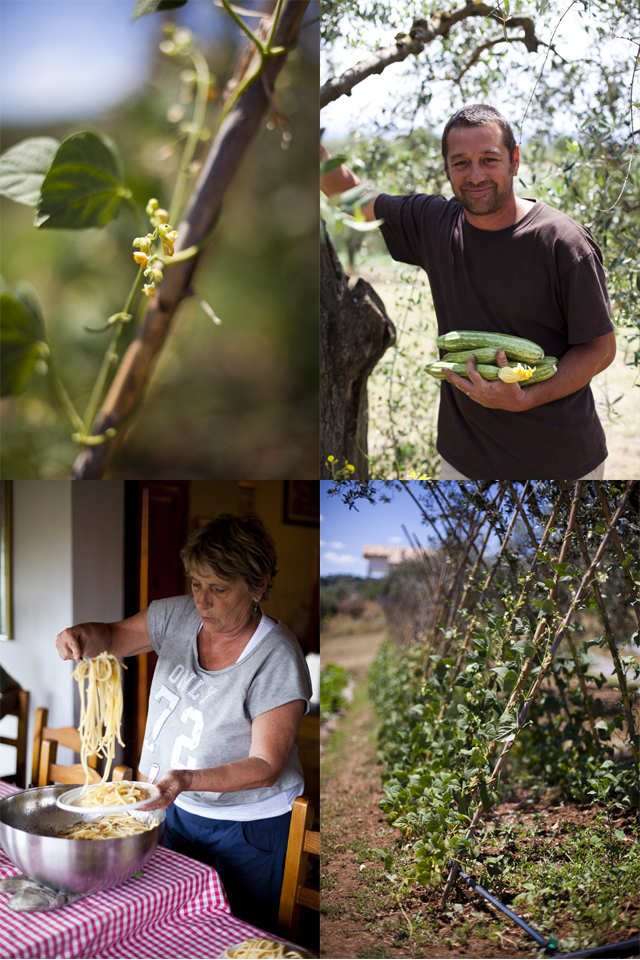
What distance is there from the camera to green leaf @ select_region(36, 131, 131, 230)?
1.46m

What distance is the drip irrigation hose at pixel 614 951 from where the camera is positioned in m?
1.51

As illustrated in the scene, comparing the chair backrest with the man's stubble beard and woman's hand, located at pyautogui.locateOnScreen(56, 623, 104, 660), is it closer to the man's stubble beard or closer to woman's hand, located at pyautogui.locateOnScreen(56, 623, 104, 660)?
woman's hand, located at pyautogui.locateOnScreen(56, 623, 104, 660)

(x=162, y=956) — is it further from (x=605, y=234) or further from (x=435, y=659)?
(x=605, y=234)

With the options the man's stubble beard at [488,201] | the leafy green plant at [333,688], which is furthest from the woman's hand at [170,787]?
the leafy green plant at [333,688]

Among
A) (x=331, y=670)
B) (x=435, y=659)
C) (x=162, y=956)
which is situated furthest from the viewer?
(x=331, y=670)

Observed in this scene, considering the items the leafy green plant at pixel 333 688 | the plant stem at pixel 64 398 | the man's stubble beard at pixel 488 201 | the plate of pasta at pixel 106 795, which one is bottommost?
the leafy green plant at pixel 333 688

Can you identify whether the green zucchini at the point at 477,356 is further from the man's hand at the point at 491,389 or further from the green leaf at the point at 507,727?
the green leaf at the point at 507,727

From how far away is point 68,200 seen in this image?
150 cm

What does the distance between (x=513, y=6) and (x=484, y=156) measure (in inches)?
12.4

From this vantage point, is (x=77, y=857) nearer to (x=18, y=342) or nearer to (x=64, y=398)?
(x=64, y=398)

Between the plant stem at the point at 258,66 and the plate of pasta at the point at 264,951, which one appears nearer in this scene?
the plate of pasta at the point at 264,951

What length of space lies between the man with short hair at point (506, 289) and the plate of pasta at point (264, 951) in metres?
0.96

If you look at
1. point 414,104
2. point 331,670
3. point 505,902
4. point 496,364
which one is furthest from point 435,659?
point 331,670

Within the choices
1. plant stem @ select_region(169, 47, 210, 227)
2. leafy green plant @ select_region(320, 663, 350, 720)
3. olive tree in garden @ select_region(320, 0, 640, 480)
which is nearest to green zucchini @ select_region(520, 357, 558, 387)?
olive tree in garden @ select_region(320, 0, 640, 480)
